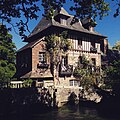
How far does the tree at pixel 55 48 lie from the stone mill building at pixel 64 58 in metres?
0.60

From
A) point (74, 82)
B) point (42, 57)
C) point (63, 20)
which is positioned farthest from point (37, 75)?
point (63, 20)

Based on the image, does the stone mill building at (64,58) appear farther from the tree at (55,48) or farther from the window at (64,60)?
the tree at (55,48)

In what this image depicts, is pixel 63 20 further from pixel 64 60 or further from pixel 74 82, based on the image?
pixel 74 82

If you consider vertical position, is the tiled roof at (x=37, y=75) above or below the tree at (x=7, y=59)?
below

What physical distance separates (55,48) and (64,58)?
2.80 metres

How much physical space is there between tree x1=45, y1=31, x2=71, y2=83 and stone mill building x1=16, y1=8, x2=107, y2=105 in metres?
0.60

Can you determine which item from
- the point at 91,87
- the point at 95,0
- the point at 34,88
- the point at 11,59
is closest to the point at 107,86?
the point at 91,87

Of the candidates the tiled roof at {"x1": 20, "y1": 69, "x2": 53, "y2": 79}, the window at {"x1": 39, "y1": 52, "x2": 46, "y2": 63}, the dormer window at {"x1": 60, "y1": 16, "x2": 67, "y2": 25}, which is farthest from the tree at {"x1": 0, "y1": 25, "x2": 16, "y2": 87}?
the dormer window at {"x1": 60, "y1": 16, "x2": 67, "y2": 25}

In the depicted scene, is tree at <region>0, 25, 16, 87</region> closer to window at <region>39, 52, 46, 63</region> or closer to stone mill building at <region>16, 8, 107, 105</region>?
stone mill building at <region>16, 8, 107, 105</region>

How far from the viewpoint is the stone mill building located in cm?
2595

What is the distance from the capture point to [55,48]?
26.8 m

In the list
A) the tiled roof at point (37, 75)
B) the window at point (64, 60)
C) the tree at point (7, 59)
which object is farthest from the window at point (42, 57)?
the tree at point (7, 59)

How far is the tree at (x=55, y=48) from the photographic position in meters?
26.8

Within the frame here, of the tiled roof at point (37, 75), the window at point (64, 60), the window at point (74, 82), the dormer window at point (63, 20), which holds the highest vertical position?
the dormer window at point (63, 20)
